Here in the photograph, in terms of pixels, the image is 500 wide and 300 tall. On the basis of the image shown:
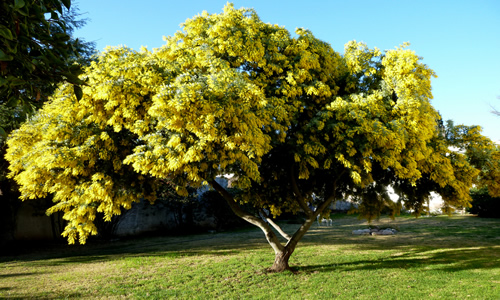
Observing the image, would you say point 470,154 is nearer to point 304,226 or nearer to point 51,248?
point 304,226

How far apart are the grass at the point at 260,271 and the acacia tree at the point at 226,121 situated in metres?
1.55

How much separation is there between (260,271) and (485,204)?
24.6 meters

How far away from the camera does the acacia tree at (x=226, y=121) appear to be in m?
7.12

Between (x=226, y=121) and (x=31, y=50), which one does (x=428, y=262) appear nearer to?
(x=226, y=121)

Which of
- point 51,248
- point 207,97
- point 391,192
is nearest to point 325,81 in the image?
point 207,97

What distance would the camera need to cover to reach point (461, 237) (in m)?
17.7

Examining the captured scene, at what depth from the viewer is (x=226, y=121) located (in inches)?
278

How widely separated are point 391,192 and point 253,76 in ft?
22.8

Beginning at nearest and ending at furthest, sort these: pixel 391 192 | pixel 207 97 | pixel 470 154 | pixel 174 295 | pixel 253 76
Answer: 1. pixel 207 97
2. pixel 174 295
3. pixel 253 76
4. pixel 470 154
5. pixel 391 192

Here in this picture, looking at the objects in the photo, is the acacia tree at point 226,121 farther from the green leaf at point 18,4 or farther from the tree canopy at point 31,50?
the green leaf at point 18,4

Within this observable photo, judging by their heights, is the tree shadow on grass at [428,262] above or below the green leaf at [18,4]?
below

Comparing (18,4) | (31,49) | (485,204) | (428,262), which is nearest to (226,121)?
(31,49)

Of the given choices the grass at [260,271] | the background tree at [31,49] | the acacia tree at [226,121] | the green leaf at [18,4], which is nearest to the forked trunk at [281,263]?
the acacia tree at [226,121]

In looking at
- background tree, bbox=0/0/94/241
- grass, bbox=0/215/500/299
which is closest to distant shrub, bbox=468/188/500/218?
grass, bbox=0/215/500/299
